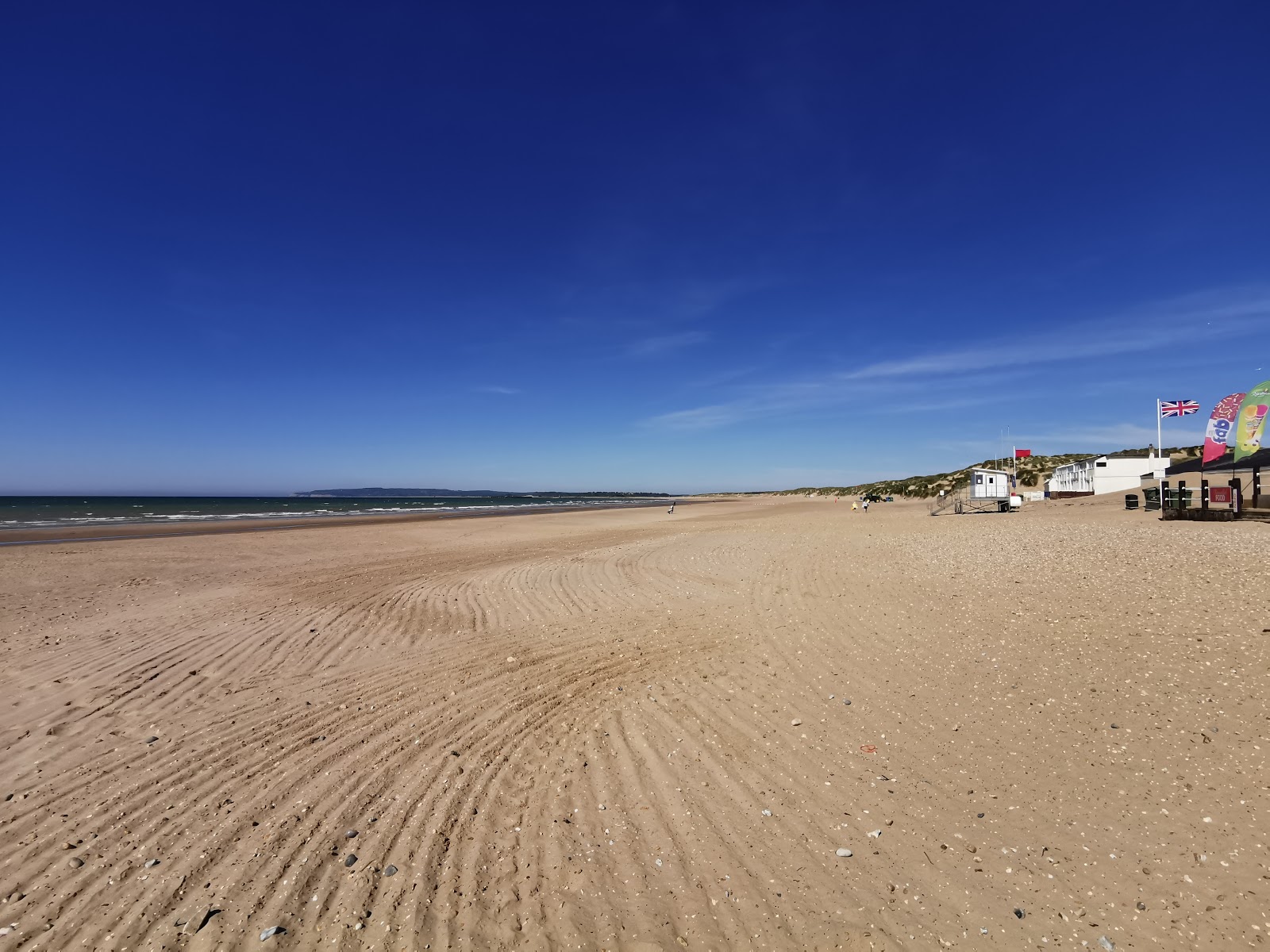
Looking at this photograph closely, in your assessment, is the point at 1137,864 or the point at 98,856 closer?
the point at 1137,864

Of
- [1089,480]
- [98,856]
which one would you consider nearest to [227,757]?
[98,856]

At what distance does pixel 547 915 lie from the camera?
3516 millimetres

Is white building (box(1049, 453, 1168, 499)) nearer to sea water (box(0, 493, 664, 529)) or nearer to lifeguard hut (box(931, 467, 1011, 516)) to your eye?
lifeguard hut (box(931, 467, 1011, 516))

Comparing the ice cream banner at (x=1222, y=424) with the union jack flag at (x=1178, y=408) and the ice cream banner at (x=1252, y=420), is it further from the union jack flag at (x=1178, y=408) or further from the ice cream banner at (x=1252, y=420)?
the union jack flag at (x=1178, y=408)

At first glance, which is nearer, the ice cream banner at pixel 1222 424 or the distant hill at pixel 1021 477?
the ice cream banner at pixel 1222 424

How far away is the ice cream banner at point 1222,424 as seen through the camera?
60.3 feet

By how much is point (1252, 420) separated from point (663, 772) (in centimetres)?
2255

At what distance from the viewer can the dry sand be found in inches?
138

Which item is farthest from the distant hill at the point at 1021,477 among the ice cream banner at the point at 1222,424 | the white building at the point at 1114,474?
the ice cream banner at the point at 1222,424

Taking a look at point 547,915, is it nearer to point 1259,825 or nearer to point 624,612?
point 1259,825

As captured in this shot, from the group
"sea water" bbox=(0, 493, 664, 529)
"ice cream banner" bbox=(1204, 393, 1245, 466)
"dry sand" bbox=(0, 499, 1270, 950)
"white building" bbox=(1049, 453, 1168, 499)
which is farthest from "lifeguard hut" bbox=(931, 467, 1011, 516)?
"sea water" bbox=(0, 493, 664, 529)

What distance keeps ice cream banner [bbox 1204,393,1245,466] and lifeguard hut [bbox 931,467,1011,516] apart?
12.9 m

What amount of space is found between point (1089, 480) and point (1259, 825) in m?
50.1

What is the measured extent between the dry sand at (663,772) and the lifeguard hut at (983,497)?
24.3 meters
